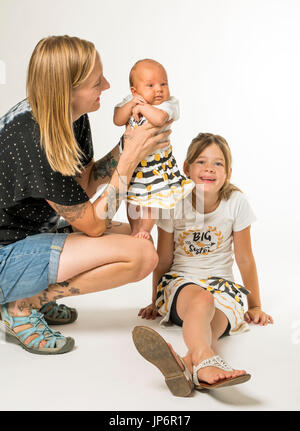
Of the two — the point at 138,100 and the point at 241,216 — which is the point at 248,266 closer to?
the point at 241,216

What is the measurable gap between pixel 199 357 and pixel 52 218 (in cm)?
83

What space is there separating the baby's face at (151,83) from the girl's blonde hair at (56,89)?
0.25m

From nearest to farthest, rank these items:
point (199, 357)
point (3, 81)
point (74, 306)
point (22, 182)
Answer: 1. point (199, 357)
2. point (22, 182)
3. point (74, 306)
4. point (3, 81)

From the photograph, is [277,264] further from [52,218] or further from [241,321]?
[52,218]

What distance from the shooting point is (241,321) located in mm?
2430

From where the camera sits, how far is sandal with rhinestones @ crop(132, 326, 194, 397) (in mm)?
1824

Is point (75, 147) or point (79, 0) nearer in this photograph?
point (75, 147)

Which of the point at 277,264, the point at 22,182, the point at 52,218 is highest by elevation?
the point at 22,182

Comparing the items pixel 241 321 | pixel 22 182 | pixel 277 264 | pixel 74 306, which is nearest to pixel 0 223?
pixel 22 182

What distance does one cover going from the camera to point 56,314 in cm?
252

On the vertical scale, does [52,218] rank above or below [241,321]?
above
